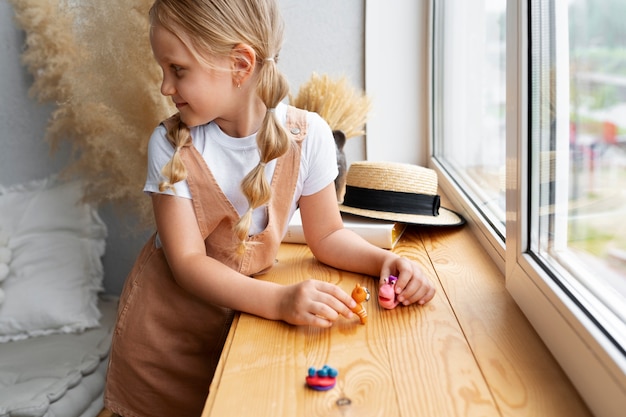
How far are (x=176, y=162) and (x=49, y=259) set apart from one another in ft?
2.98

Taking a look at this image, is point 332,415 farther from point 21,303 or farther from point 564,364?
point 21,303

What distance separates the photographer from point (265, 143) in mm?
1273

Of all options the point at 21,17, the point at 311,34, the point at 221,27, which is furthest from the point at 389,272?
the point at 21,17

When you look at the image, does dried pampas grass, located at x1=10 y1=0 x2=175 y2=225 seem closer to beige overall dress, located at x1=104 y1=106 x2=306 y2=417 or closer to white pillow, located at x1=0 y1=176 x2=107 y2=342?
white pillow, located at x1=0 y1=176 x2=107 y2=342

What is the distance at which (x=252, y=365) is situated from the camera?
38.5 inches

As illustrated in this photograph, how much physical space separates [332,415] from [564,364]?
320 millimetres

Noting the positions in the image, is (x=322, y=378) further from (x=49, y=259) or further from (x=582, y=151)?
(x=49, y=259)

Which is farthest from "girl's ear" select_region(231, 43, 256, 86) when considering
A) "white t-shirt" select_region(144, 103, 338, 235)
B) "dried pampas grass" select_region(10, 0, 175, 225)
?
"dried pampas grass" select_region(10, 0, 175, 225)

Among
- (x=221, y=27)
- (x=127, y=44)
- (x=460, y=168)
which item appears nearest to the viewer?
(x=221, y=27)

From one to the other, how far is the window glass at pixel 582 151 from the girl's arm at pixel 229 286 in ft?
1.12

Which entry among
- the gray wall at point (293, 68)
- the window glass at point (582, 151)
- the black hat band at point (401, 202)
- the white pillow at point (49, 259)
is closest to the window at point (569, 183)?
the window glass at point (582, 151)

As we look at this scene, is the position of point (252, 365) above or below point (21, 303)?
above

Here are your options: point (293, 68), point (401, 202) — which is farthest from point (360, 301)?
point (293, 68)

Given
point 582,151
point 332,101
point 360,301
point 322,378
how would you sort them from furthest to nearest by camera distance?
point 332,101
point 360,301
point 582,151
point 322,378
